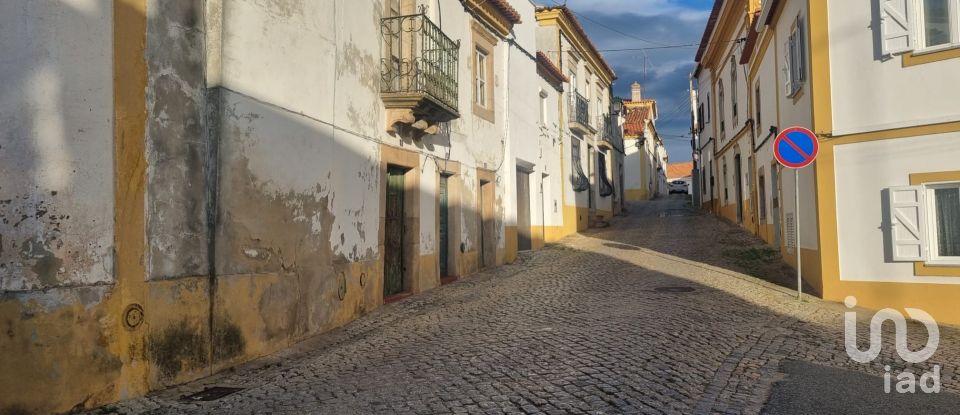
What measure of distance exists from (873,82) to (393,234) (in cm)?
726

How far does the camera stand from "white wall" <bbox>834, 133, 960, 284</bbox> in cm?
866

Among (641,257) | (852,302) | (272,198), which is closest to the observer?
(272,198)

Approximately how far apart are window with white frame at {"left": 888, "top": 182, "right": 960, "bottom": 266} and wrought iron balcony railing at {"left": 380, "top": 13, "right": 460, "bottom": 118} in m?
6.67

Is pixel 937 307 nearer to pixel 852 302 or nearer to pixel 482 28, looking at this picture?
pixel 852 302

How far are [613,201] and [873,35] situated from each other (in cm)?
2167

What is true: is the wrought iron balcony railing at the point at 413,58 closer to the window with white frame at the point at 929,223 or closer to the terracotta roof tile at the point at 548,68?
the window with white frame at the point at 929,223

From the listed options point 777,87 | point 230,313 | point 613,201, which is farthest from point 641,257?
point 613,201

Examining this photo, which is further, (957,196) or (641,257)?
(641,257)

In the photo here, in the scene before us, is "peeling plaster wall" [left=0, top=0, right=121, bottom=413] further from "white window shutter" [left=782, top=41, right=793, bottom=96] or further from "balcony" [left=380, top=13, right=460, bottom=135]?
"white window shutter" [left=782, top=41, right=793, bottom=96]

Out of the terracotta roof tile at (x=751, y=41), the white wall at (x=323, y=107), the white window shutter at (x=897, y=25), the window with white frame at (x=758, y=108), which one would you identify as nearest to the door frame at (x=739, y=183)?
the terracotta roof tile at (x=751, y=41)

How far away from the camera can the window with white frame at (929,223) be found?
8570mm

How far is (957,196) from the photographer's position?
8.57 meters

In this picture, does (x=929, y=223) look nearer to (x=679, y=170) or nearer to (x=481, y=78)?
(x=481, y=78)
